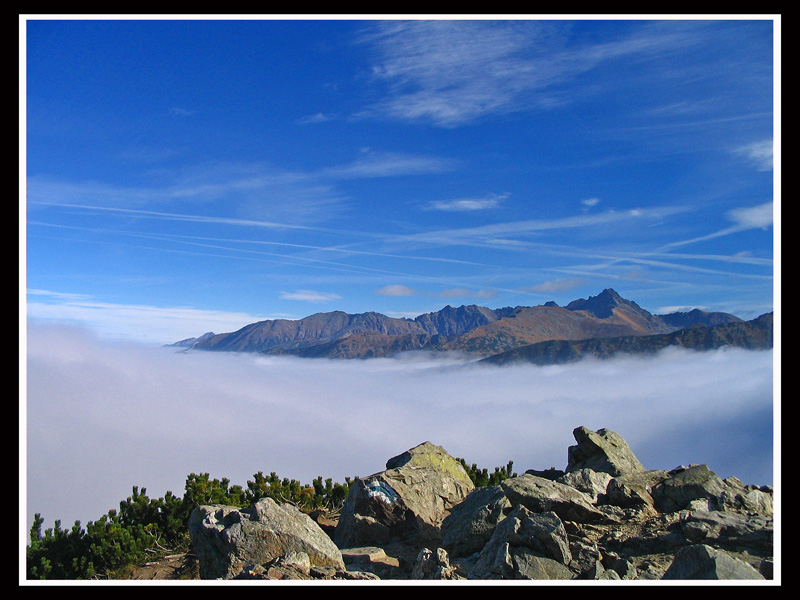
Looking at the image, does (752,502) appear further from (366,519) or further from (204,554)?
(204,554)

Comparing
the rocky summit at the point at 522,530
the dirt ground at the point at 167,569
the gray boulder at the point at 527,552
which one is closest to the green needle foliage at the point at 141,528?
the dirt ground at the point at 167,569

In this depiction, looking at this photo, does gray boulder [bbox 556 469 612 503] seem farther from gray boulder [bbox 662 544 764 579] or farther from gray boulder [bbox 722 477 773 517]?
gray boulder [bbox 662 544 764 579]

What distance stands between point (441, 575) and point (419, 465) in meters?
7.53

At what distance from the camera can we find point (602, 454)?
18797 millimetres

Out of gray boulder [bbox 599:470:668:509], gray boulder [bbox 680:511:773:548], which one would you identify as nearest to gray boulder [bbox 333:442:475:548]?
gray boulder [bbox 599:470:668:509]

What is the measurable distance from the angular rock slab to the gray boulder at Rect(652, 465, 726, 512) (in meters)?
9.13

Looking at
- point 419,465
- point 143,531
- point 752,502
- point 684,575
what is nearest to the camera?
point 684,575

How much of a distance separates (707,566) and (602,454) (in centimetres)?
933

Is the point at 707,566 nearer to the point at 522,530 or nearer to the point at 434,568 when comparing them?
the point at 522,530

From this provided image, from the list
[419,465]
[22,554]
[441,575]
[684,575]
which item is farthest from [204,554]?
[684,575]

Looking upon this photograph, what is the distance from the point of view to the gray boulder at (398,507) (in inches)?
649

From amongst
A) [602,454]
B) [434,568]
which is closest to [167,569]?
[434,568]

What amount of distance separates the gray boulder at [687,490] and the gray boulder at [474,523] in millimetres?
4492

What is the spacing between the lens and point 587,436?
19422 mm
